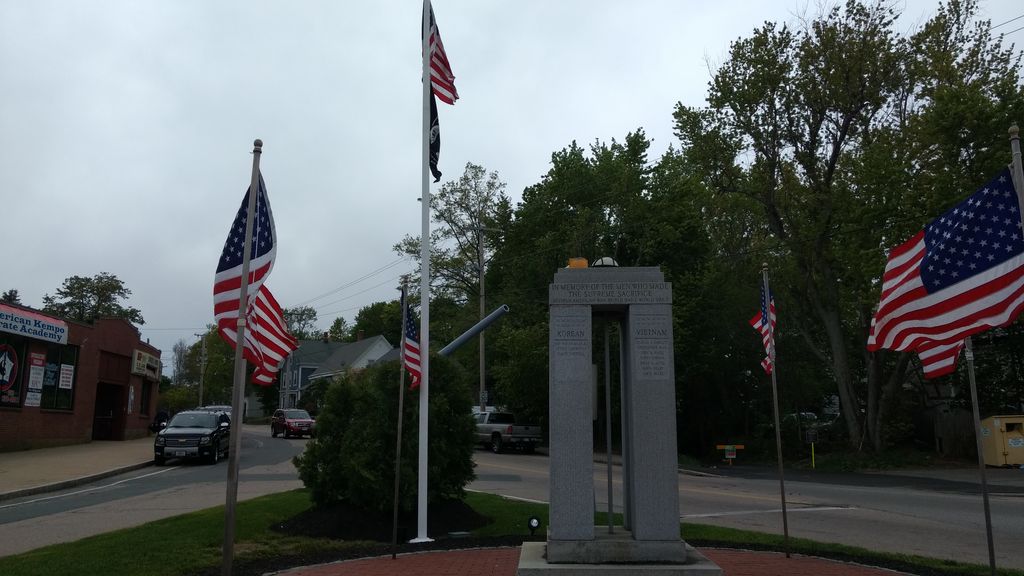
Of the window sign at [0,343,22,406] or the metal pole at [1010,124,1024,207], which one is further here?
the window sign at [0,343,22,406]

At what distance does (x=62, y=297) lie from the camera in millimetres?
69312

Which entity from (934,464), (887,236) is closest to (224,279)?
(887,236)

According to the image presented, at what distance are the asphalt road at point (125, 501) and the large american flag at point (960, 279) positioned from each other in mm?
11007

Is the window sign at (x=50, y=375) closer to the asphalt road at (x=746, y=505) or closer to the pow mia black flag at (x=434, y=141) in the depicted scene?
the asphalt road at (x=746, y=505)

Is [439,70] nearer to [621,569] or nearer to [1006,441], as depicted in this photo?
[621,569]

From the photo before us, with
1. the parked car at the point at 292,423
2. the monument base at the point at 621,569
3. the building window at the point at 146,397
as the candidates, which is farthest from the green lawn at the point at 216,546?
the building window at the point at 146,397

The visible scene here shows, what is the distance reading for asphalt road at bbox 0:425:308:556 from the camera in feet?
35.9

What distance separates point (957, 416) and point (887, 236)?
29.9ft

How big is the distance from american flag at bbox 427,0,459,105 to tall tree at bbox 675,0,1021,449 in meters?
17.5

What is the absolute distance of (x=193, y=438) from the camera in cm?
2364

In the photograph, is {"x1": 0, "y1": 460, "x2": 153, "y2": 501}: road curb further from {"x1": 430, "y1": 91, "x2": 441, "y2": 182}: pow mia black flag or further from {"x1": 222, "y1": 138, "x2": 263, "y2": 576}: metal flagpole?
{"x1": 222, "y1": 138, "x2": 263, "y2": 576}: metal flagpole

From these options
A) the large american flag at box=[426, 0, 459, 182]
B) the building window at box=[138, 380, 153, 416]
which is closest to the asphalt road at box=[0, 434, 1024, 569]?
the large american flag at box=[426, 0, 459, 182]

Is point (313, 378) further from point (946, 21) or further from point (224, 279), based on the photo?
point (224, 279)

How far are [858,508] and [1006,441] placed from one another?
12071 mm
